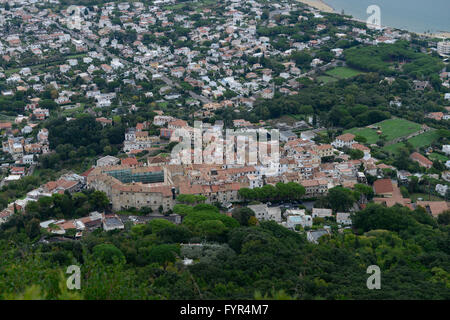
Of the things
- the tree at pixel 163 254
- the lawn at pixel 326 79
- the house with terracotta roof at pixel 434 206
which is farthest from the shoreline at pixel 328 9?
the tree at pixel 163 254

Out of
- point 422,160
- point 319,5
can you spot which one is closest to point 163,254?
point 422,160

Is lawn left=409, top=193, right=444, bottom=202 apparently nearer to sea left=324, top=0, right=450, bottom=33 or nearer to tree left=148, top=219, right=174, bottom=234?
tree left=148, top=219, right=174, bottom=234

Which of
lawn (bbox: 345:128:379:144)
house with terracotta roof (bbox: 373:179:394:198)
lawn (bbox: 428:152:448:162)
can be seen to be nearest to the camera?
house with terracotta roof (bbox: 373:179:394:198)

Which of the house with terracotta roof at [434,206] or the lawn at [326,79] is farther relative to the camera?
the lawn at [326,79]

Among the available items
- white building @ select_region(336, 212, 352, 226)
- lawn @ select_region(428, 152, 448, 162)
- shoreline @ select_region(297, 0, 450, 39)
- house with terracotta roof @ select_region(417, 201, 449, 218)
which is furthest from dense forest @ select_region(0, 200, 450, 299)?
shoreline @ select_region(297, 0, 450, 39)

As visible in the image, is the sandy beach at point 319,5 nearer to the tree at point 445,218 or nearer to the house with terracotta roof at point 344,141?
the house with terracotta roof at point 344,141

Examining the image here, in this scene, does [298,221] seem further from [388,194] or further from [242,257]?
[242,257]

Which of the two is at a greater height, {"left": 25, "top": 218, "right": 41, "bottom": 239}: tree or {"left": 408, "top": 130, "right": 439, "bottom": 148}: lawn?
{"left": 25, "top": 218, "right": 41, "bottom": 239}: tree
